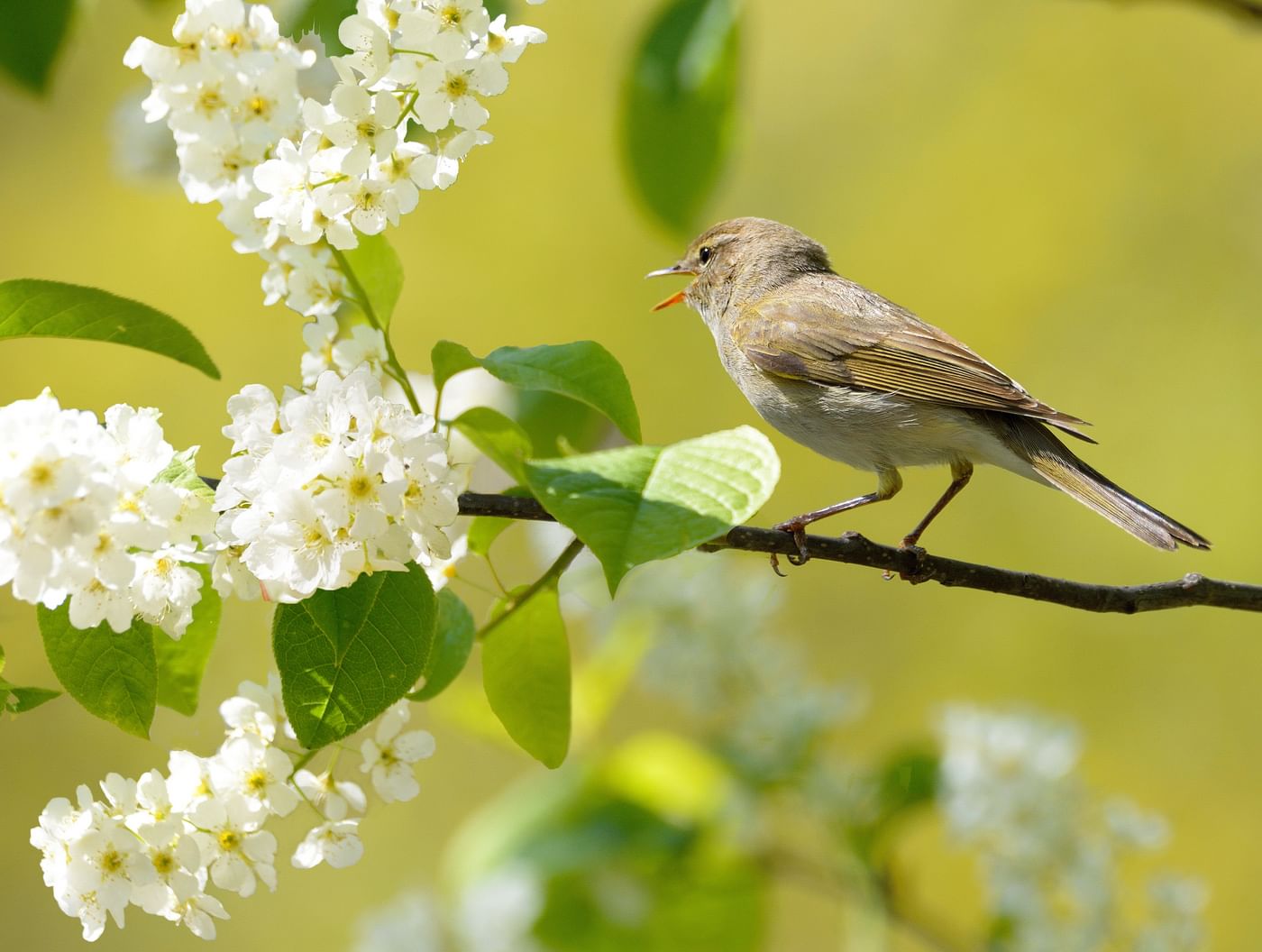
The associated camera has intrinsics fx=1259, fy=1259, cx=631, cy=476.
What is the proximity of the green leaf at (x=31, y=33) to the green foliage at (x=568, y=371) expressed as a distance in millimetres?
1079

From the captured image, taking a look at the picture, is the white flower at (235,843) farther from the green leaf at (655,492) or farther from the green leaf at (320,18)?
the green leaf at (320,18)

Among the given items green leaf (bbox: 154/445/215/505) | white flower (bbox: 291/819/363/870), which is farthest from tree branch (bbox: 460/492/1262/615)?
white flower (bbox: 291/819/363/870)

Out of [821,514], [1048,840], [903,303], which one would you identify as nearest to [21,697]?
[821,514]

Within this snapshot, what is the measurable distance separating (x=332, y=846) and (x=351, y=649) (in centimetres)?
31

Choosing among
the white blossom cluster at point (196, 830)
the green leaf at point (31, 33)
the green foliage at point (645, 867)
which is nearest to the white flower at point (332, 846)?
the white blossom cluster at point (196, 830)

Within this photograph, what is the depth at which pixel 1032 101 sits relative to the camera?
7.68 m

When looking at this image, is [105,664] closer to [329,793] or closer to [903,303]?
[329,793]

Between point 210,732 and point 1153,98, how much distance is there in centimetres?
642

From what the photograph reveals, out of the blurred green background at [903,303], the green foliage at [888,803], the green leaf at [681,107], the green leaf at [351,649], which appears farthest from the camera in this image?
the blurred green background at [903,303]

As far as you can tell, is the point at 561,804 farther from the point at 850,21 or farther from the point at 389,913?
the point at 850,21

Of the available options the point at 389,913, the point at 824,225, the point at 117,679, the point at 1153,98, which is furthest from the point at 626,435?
the point at 1153,98

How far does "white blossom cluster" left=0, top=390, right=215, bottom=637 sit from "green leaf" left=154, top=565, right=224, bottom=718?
6.5 inches

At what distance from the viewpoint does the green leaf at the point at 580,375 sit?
56.4 inches

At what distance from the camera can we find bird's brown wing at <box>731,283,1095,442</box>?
2.68 meters
